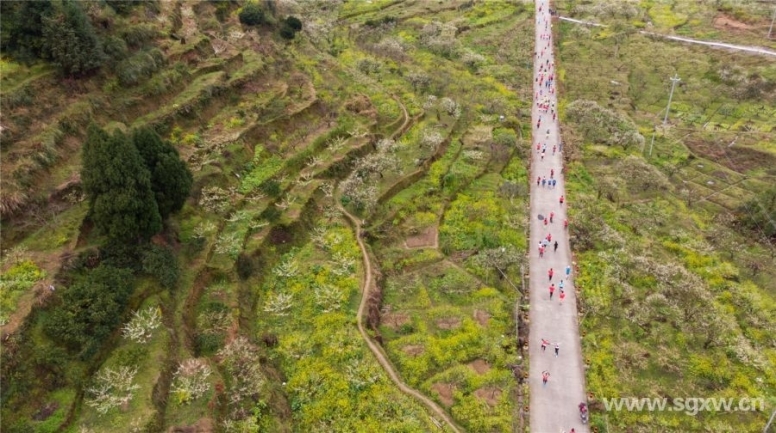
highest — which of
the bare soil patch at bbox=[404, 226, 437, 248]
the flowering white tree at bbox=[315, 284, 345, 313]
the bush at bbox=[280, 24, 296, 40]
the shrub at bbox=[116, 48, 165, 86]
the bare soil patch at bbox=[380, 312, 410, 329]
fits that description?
the shrub at bbox=[116, 48, 165, 86]

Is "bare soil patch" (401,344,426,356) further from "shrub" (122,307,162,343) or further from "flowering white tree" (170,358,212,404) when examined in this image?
"shrub" (122,307,162,343)

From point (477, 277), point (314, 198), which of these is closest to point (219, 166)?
point (314, 198)

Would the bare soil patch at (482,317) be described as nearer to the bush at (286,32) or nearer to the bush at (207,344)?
the bush at (207,344)

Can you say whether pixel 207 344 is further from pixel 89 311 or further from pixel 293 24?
pixel 293 24

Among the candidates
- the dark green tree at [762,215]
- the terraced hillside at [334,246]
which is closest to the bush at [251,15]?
the terraced hillside at [334,246]

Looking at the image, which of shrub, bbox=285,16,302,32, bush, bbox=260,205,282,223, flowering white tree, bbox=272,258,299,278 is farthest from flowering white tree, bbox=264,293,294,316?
shrub, bbox=285,16,302,32

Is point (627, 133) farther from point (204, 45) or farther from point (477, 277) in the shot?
point (204, 45)

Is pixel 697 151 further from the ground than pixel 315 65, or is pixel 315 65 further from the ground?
pixel 315 65
